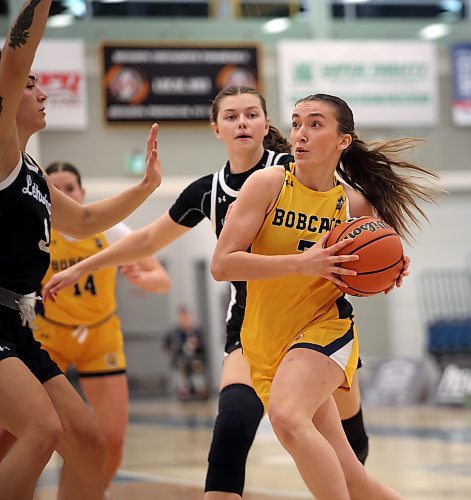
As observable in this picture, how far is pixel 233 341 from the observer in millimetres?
5277

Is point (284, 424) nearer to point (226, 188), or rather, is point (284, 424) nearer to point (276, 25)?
point (226, 188)

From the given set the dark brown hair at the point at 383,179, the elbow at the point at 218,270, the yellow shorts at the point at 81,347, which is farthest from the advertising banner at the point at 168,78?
the elbow at the point at 218,270

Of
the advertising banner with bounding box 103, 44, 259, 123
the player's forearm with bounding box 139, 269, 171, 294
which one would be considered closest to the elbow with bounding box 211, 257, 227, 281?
the player's forearm with bounding box 139, 269, 171, 294

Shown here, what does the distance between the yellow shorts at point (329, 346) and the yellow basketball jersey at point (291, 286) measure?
3 centimetres

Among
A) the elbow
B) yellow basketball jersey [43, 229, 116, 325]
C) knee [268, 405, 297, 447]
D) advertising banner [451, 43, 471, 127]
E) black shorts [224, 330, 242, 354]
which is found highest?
advertising banner [451, 43, 471, 127]

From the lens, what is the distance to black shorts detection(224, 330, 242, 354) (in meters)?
5.23

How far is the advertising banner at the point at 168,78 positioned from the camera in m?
16.5

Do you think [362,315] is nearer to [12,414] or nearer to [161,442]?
[161,442]

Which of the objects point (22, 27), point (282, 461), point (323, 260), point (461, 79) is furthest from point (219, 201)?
point (461, 79)

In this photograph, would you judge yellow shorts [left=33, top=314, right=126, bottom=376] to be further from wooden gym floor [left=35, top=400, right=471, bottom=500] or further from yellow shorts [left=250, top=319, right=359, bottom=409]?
yellow shorts [left=250, top=319, right=359, bottom=409]

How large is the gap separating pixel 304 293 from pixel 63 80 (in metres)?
12.0

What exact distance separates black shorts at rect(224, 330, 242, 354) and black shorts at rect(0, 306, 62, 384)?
1.04 meters

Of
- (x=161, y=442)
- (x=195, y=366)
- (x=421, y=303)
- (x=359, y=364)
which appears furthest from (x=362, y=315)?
(x=359, y=364)

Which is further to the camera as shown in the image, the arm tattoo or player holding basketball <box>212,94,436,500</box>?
player holding basketball <box>212,94,436,500</box>
